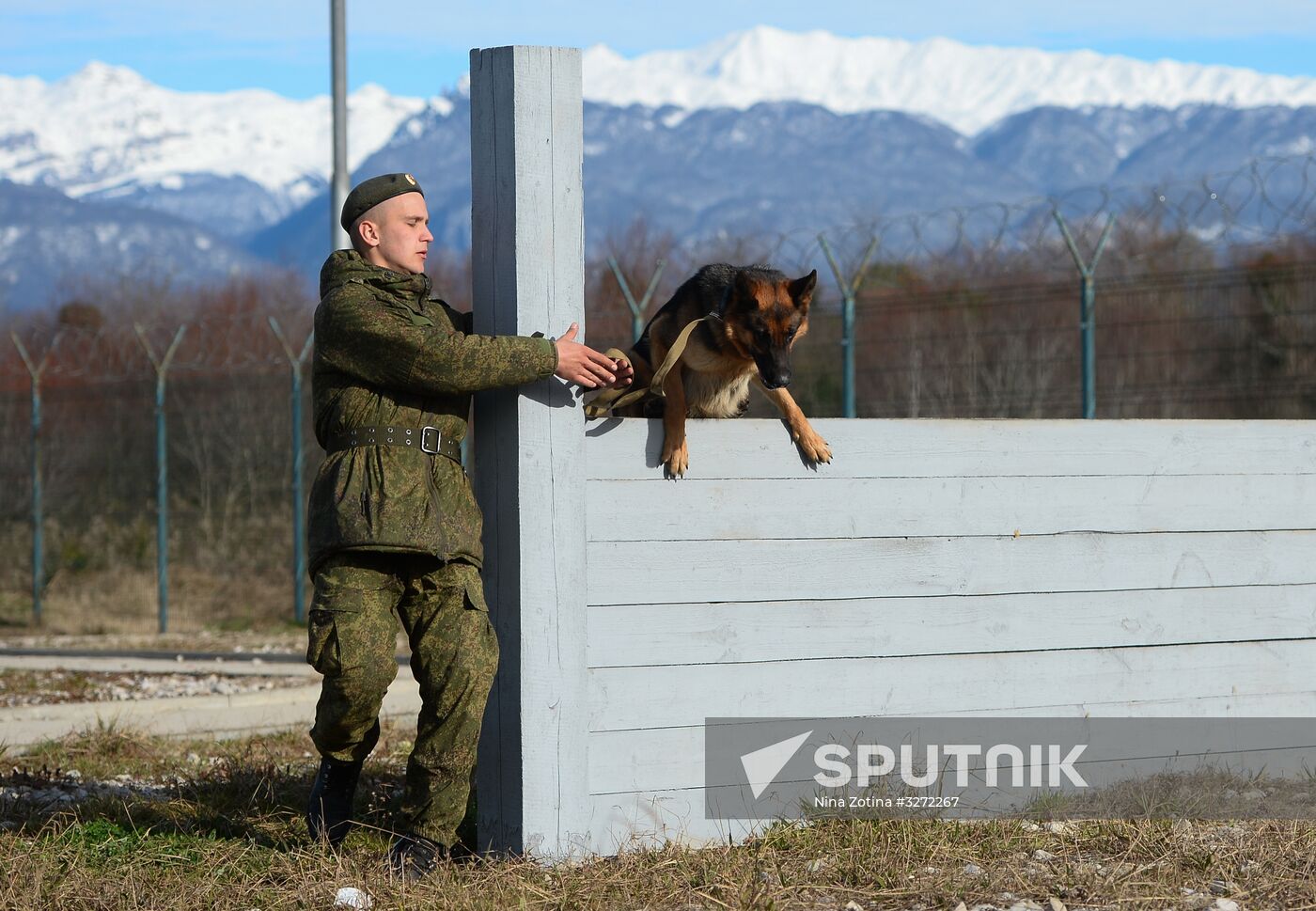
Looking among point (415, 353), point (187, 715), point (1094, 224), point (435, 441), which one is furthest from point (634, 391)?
point (1094, 224)

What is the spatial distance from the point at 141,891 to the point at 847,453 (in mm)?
2385

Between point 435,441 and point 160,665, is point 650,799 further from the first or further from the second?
point 160,665

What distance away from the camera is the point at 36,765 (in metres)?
5.72

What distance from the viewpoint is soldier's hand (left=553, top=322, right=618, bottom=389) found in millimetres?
3971

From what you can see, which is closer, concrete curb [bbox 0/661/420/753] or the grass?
the grass

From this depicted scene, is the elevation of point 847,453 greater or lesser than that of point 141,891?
greater

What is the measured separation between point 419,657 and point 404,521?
1.36 ft

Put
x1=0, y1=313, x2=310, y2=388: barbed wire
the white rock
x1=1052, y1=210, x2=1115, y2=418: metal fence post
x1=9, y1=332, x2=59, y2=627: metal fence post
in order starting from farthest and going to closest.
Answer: x1=9, y1=332, x2=59, y2=627: metal fence post → x1=0, y1=313, x2=310, y2=388: barbed wire → x1=1052, y1=210, x2=1115, y2=418: metal fence post → the white rock

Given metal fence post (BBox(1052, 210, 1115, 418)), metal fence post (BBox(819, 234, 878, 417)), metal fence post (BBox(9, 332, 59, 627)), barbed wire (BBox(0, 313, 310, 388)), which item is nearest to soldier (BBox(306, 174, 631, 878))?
metal fence post (BBox(1052, 210, 1115, 418))

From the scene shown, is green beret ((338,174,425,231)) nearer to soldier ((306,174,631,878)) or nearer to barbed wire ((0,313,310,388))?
soldier ((306,174,631,878))

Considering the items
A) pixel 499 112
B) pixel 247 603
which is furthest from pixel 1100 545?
pixel 247 603

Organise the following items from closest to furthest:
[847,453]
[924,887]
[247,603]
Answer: [924,887] → [847,453] → [247,603]

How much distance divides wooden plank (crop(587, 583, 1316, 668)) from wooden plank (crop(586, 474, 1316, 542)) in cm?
22

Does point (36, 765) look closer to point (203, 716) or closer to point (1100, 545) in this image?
point (203, 716)
